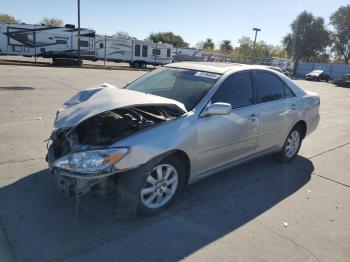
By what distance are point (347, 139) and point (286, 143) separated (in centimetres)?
338

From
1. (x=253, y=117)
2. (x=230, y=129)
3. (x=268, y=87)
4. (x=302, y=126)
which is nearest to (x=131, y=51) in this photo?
(x=302, y=126)

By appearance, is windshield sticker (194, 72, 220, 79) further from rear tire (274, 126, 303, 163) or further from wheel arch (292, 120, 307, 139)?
wheel arch (292, 120, 307, 139)

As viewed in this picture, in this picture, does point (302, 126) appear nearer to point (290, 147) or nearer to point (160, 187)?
point (290, 147)

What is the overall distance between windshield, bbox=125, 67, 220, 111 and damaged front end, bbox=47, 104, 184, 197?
44 centimetres

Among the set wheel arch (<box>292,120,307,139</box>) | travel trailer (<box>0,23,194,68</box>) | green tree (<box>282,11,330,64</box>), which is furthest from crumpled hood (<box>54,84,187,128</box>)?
green tree (<box>282,11,330,64</box>)

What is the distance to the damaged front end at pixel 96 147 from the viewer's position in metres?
3.36

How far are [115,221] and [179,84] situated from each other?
1956mm

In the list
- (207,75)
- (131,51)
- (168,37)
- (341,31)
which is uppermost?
(341,31)

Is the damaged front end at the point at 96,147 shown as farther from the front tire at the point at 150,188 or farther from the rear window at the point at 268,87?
the rear window at the point at 268,87

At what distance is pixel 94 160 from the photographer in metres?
3.36

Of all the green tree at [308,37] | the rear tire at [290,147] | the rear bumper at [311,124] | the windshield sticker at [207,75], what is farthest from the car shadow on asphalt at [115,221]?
the green tree at [308,37]

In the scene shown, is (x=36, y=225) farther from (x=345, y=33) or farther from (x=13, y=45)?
(x=345, y=33)

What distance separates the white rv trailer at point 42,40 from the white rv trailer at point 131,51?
1719mm

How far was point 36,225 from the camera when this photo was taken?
3.48m
